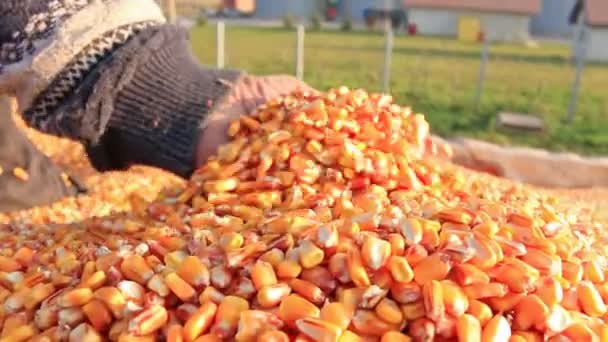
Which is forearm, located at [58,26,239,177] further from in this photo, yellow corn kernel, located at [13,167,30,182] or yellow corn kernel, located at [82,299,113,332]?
yellow corn kernel, located at [13,167,30,182]

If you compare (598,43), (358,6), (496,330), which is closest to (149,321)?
(496,330)

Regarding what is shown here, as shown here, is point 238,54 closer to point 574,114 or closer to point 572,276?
point 574,114

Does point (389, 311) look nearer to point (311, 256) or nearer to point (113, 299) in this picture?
Result: point (311, 256)

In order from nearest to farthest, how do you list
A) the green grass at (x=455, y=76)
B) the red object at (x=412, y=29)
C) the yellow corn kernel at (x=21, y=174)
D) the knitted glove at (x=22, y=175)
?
the knitted glove at (x=22, y=175)
the yellow corn kernel at (x=21, y=174)
the green grass at (x=455, y=76)
the red object at (x=412, y=29)

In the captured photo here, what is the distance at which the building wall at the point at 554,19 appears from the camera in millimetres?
30016


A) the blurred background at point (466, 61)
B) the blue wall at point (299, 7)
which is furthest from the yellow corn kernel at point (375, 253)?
the blue wall at point (299, 7)

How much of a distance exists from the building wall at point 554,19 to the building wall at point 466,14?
498 centimetres

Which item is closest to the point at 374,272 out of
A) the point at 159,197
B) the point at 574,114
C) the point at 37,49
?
the point at 159,197

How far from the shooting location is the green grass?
25.6 ft

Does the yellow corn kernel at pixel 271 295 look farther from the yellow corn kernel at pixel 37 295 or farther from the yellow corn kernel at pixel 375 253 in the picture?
the yellow corn kernel at pixel 37 295

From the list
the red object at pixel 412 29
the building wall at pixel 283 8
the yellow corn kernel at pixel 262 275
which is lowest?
the building wall at pixel 283 8

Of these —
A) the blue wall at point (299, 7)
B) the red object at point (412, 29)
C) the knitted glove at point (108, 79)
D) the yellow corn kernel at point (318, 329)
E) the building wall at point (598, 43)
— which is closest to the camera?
the yellow corn kernel at point (318, 329)

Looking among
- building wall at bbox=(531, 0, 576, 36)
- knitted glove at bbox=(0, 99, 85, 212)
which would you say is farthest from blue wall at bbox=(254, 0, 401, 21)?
knitted glove at bbox=(0, 99, 85, 212)

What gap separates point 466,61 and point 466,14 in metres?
10.1
